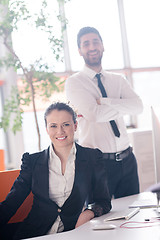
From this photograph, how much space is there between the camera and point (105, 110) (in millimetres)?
3043

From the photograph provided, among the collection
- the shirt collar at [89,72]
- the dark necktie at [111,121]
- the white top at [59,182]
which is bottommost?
the white top at [59,182]

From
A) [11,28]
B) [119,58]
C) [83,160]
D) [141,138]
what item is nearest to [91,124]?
[83,160]

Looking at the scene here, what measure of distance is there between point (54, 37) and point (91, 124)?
179 cm

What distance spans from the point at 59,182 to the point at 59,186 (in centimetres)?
2

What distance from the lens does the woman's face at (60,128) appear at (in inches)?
91.7

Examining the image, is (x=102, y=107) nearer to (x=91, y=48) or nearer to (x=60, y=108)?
(x=91, y=48)

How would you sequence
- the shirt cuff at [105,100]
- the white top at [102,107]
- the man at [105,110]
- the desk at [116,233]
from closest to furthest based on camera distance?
the desk at [116,233]
the man at [105,110]
the white top at [102,107]
the shirt cuff at [105,100]

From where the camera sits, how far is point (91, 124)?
9.93ft

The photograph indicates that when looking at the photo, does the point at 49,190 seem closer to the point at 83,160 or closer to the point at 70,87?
the point at 83,160

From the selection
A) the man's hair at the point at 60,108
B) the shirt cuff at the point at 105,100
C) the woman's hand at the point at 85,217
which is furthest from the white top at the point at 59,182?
the shirt cuff at the point at 105,100

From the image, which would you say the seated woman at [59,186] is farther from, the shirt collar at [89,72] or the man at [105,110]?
the shirt collar at [89,72]

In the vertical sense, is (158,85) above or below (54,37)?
below

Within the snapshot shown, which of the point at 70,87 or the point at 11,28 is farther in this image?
the point at 11,28

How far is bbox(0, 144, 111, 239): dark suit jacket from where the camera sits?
84.0 inches
